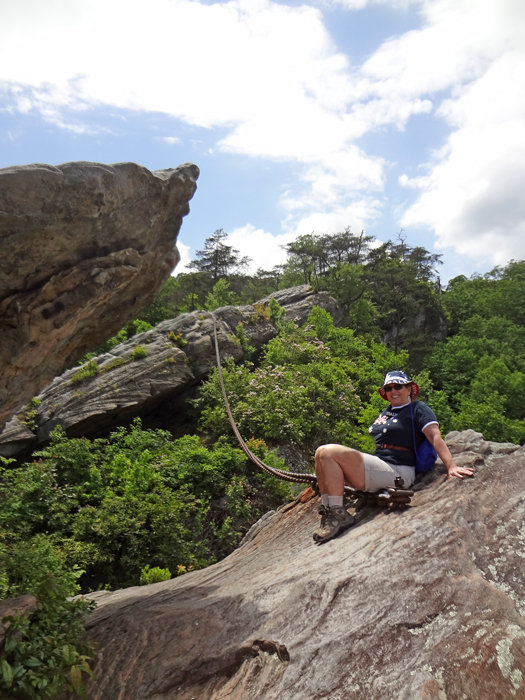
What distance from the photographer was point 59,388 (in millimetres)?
15031

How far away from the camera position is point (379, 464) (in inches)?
166

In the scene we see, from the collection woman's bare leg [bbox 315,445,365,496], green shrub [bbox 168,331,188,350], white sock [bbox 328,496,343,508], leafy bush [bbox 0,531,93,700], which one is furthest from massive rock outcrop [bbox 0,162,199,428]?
green shrub [bbox 168,331,188,350]

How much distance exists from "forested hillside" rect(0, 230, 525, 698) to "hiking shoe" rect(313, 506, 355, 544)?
6.98 ft

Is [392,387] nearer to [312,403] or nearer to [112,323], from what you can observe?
[112,323]

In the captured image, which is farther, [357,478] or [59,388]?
[59,388]

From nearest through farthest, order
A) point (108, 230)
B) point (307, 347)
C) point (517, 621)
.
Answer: point (517, 621)
point (108, 230)
point (307, 347)

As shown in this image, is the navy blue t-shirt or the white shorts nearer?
the white shorts

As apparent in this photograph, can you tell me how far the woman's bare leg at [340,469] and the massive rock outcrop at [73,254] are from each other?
2.82 m

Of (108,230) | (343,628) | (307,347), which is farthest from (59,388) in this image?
(343,628)

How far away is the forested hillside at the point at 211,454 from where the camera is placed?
5465mm

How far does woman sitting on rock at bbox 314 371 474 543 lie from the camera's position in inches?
164

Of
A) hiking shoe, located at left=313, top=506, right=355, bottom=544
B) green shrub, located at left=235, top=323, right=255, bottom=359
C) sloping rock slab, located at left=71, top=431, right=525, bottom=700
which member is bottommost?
sloping rock slab, located at left=71, top=431, right=525, bottom=700

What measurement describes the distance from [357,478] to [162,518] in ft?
19.3

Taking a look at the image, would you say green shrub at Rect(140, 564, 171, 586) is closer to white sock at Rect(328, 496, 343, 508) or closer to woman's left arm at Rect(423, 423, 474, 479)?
white sock at Rect(328, 496, 343, 508)
